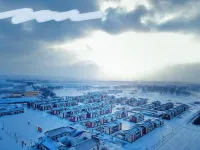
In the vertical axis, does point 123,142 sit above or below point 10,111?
below

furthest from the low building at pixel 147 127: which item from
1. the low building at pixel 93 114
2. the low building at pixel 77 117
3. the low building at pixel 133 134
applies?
the low building at pixel 77 117

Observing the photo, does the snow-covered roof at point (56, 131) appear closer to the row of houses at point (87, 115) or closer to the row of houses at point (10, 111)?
the row of houses at point (87, 115)

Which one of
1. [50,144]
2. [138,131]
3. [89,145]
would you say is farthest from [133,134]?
[50,144]

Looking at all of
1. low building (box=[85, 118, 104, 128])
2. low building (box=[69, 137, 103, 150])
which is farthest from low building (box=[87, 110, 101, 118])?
low building (box=[69, 137, 103, 150])

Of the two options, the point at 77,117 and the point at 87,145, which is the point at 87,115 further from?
the point at 87,145

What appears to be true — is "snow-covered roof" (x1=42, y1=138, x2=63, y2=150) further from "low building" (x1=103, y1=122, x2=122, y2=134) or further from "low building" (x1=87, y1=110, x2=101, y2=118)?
"low building" (x1=87, y1=110, x2=101, y2=118)

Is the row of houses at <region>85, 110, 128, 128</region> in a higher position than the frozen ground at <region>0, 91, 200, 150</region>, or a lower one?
higher

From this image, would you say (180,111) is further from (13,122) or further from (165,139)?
(13,122)

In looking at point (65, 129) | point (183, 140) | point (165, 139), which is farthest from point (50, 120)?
point (183, 140)
